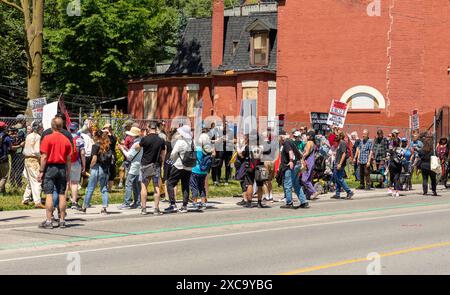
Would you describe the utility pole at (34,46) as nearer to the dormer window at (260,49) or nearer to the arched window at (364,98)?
the arched window at (364,98)

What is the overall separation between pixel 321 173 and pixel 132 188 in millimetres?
6978

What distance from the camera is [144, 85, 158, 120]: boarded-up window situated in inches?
2037

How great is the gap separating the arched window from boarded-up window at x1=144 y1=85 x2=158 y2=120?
560 inches

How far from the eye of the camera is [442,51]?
39844 millimetres

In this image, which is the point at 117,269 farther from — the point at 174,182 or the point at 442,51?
the point at 442,51

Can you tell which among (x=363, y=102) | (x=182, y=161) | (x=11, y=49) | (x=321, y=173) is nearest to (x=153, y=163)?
(x=182, y=161)

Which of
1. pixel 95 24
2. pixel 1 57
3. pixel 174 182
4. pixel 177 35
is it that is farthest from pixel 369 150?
pixel 177 35

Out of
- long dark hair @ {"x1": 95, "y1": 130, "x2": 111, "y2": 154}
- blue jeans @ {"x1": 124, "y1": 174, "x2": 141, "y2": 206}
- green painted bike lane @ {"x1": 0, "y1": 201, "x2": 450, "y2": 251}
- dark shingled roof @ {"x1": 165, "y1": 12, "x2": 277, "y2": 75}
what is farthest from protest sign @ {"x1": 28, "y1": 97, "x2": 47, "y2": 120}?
dark shingled roof @ {"x1": 165, "y1": 12, "x2": 277, "y2": 75}

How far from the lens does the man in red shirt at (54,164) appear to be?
14.9 meters

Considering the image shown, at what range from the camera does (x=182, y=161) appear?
60.0ft

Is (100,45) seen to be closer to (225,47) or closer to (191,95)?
(191,95)

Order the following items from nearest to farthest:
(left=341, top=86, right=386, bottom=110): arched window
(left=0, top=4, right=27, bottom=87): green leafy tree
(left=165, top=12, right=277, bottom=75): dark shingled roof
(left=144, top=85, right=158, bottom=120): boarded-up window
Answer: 1. (left=341, top=86, right=386, bottom=110): arched window
2. (left=165, top=12, right=277, bottom=75): dark shingled roof
3. (left=144, top=85, right=158, bottom=120): boarded-up window
4. (left=0, top=4, right=27, bottom=87): green leafy tree

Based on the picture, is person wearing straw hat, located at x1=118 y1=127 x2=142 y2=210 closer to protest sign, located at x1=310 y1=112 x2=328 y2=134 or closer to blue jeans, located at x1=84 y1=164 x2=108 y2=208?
blue jeans, located at x1=84 y1=164 x2=108 y2=208

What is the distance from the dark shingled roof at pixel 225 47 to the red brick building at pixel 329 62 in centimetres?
8
